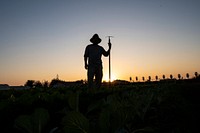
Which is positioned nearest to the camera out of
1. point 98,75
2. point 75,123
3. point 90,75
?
point 75,123

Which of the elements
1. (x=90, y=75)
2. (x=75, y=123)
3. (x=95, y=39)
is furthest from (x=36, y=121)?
(x=95, y=39)

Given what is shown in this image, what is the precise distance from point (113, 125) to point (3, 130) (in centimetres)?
139

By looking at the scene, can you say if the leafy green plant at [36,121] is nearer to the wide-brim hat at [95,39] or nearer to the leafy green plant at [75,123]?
the leafy green plant at [75,123]

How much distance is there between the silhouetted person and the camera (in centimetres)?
764

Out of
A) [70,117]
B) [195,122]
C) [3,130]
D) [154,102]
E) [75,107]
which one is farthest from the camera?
[154,102]

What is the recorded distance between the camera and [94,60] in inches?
303

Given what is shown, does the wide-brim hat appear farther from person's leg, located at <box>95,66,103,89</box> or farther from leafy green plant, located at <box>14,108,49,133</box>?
leafy green plant, located at <box>14,108,49,133</box>

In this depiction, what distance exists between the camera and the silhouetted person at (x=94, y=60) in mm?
7636

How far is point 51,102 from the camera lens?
328 cm

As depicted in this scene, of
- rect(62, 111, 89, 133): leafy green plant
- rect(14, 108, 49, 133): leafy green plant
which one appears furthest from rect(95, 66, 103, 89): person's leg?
rect(62, 111, 89, 133): leafy green plant

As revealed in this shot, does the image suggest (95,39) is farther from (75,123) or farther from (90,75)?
(75,123)

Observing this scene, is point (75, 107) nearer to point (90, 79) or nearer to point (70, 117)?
point (70, 117)

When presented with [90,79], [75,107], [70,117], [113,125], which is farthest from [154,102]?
[90,79]

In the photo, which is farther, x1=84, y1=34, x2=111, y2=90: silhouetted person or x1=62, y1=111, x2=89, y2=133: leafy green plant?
x1=84, y1=34, x2=111, y2=90: silhouetted person
